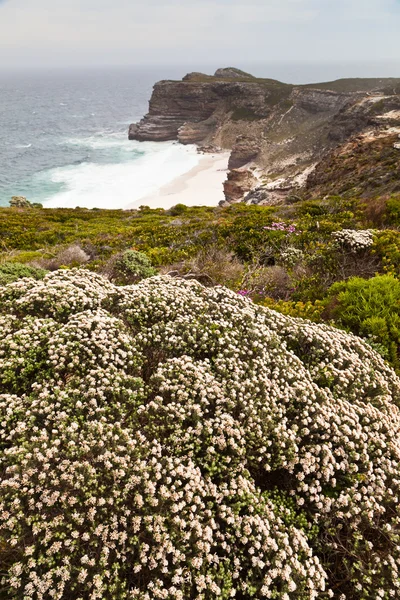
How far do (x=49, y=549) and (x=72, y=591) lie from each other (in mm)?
428

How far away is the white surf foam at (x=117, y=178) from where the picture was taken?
5644cm

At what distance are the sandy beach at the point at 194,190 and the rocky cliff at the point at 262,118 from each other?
5696 mm

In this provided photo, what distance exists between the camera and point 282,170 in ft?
246

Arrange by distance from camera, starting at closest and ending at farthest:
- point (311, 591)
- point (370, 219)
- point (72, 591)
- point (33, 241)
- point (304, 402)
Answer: point (72, 591) → point (311, 591) → point (304, 402) → point (370, 219) → point (33, 241)

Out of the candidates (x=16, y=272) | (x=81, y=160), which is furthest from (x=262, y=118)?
(x=16, y=272)

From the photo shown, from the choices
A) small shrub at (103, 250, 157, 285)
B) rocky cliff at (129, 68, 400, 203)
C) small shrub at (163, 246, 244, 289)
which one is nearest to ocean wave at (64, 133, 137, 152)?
rocky cliff at (129, 68, 400, 203)

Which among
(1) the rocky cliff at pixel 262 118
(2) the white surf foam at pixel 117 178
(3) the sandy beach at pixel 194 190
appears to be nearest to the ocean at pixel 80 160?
(2) the white surf foam at pixel 117 178

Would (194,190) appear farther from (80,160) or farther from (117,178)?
(80,160)

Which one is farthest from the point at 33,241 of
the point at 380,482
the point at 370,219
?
the point at 380,482

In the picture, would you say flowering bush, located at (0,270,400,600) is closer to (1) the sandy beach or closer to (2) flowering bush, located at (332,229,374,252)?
(2) flowering bush, located at (332,229,374,252)

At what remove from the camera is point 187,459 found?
3.85 m

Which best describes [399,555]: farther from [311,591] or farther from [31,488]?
[31,488]

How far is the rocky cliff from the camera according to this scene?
75188 millimetres

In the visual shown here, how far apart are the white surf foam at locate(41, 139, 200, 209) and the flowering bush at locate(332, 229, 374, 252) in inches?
1928
